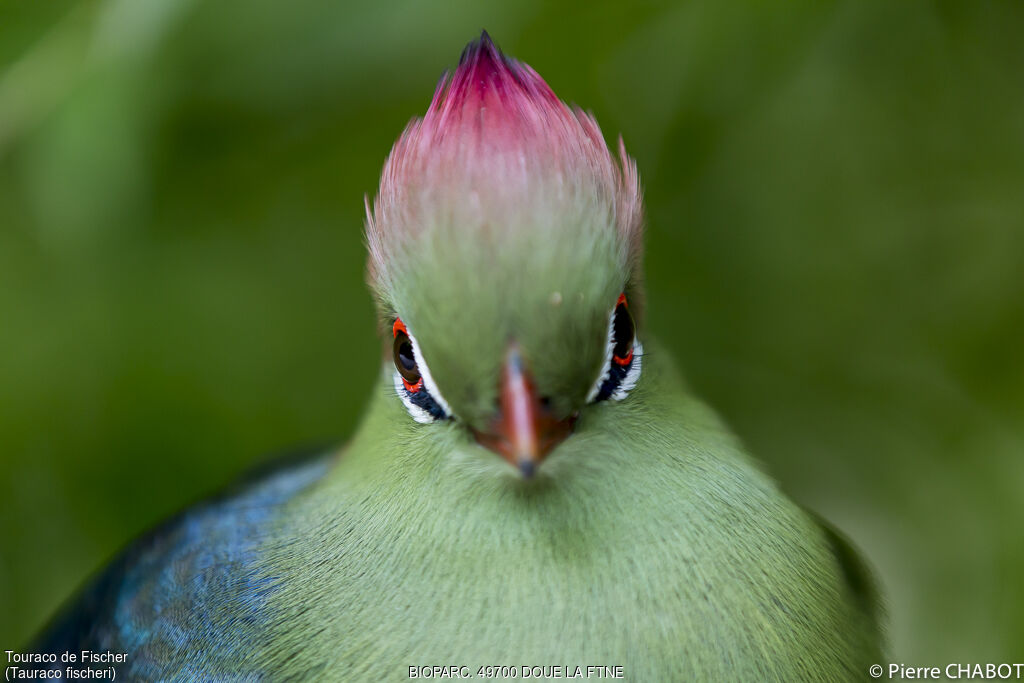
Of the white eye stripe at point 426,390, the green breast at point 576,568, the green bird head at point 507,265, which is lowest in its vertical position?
the green breast at point 576,568

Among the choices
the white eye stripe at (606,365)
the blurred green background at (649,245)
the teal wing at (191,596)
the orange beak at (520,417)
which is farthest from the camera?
the blurred green background at (649,245)

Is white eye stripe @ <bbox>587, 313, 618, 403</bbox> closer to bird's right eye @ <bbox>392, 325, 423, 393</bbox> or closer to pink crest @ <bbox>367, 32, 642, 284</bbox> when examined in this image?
pink crest @ <bbox>367, 32, 642, 284</bbox>

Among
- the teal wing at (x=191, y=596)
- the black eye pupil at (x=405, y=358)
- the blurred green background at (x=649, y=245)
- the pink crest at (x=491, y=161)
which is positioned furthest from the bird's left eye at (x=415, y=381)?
the blurred green background at (x=649, y=245)

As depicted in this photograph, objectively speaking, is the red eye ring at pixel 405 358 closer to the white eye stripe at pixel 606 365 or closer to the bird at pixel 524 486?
the bird at pixel 524 486

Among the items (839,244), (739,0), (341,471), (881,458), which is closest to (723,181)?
(839,244)

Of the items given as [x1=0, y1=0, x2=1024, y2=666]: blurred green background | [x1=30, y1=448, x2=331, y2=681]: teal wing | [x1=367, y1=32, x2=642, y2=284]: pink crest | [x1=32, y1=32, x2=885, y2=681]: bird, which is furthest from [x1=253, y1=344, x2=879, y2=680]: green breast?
[x1=0, y1=0, x2=1024, y2=666]: blurred green background

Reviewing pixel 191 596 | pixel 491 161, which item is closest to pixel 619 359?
pixel 491 161

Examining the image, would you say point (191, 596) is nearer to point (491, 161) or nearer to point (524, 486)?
point (524, 486)
